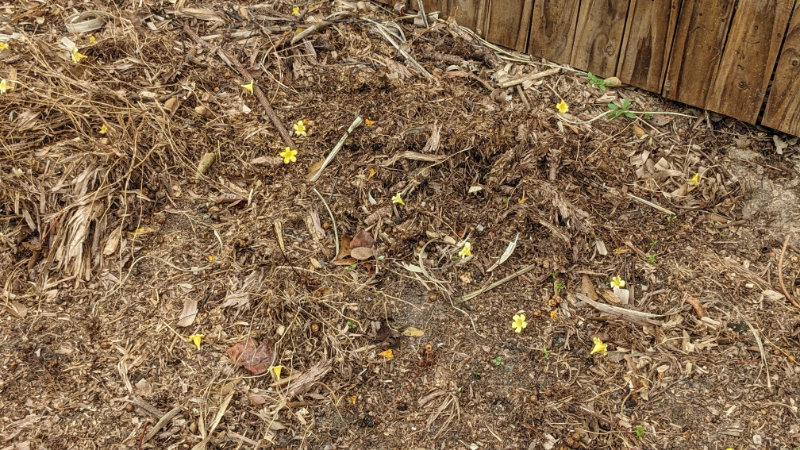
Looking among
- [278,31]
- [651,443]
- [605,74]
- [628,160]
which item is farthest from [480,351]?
[278,31]

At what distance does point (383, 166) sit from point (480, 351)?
101 cm

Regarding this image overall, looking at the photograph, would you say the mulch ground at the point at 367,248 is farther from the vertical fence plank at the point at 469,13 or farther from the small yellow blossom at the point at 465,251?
the vertical fence plank at the point at 469,13

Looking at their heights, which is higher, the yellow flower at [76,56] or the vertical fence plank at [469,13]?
the vertical fence plank at [469,13]

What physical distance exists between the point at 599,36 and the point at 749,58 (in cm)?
73

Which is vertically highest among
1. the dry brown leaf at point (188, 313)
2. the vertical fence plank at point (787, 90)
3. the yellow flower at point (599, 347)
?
the vertical fence plank at point (787, 90)

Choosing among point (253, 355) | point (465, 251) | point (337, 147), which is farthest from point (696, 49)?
point (253, 355)

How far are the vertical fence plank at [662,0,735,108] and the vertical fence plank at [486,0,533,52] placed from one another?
79 cm

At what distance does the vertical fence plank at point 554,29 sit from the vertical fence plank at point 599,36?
0.13ft

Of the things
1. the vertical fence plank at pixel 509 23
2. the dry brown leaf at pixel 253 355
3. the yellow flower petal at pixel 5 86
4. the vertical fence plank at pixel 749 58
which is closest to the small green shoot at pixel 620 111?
the vertical fence plank at pixel 749 58

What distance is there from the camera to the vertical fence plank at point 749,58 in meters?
2.92

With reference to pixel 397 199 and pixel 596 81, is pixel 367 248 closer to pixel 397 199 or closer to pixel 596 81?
pixel 397 199

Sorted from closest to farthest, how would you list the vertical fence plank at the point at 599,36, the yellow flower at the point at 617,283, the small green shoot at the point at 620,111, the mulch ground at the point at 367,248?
the mulch ground at the point at 367,248 < the yellow flower at the point at 617,283 < the vertical fence plank at the point at 599,36 < the small green shoot at the point at 620,111

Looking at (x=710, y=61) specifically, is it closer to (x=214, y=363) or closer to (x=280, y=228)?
(x=280, y=228)

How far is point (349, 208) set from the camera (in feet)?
10.1
